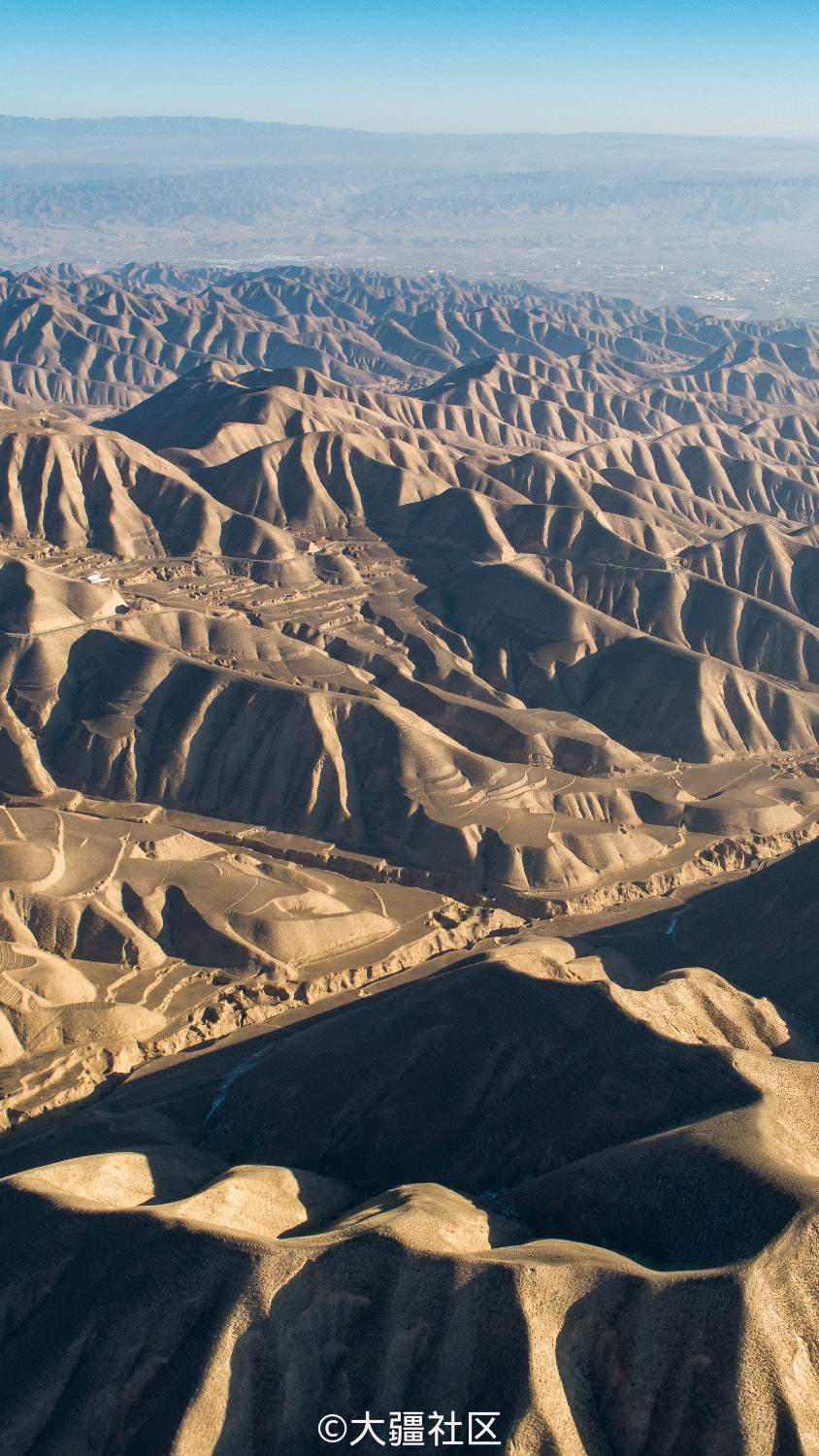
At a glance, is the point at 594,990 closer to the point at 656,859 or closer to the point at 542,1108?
the point at 542,1108

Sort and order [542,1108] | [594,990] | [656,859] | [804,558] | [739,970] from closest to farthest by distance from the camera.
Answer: [542,1108]
[594,990]
[739,970]
[656,859]
[804,558]

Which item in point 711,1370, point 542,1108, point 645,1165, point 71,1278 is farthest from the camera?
point 542,1108

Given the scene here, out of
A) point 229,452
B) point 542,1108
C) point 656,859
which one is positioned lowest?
point 656,859

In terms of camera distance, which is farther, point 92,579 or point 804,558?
point 804,558

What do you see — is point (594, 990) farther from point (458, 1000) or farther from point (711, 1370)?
point (711, 1370)

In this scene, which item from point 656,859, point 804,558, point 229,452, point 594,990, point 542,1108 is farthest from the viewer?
point 229,452

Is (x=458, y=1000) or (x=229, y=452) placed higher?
(x=229, y=452)

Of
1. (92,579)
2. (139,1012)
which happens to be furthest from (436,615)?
(139,1012)

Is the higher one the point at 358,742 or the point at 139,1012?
the point at 358,742

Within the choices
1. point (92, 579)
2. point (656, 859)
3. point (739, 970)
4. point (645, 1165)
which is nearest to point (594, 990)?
point (645, 1165)
